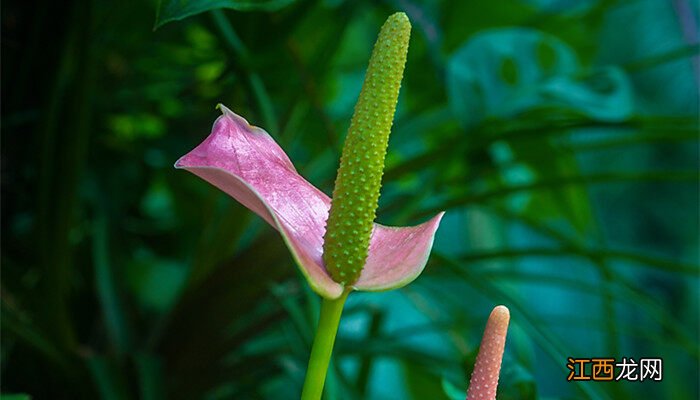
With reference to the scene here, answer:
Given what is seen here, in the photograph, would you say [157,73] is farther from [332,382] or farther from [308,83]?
[332,382]

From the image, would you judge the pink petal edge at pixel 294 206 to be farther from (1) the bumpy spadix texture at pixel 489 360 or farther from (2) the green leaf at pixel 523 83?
(2) the green leaf at pixel 523 83

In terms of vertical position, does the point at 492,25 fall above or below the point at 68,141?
above

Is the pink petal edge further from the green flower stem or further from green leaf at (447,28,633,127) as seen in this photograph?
green leaf at (447,28,633,127)

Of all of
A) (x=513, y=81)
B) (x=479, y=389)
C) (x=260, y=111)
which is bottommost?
(x=479, y=389)

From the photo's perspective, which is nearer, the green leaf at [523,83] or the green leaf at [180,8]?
the green leaf at [180,8]

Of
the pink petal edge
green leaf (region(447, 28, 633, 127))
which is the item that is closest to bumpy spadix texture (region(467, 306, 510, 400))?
the pink petal edge

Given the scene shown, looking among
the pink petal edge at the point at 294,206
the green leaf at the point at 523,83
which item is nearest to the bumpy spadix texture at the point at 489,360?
the pink petal edge at the point at 294,206

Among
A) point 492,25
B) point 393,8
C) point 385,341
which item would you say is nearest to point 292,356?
point 385,341

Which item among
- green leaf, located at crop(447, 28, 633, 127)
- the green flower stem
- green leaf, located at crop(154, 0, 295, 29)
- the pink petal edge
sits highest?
green leaf, located at crop(447, 28, 633, 127)
